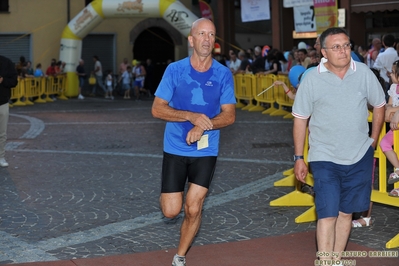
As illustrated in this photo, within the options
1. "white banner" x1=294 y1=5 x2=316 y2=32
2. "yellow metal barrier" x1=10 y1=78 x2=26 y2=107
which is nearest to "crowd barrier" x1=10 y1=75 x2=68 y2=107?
"yellow metal barrier" x1=10 y1=78 x2=26 y2=107

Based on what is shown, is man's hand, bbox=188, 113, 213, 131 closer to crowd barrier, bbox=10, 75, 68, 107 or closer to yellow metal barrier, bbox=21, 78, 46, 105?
crowd barrier, bbox=10, 75, 68, 107

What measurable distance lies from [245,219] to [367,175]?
269cm

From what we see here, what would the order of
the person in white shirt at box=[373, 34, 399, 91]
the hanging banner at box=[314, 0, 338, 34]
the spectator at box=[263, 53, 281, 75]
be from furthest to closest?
1. the spectator at box=[263, 53, 281, 75]
2. the hanging banner at box=[314, 0, 338, 34]
3. the person in white shirt at box=[373, 34, 399, 91]

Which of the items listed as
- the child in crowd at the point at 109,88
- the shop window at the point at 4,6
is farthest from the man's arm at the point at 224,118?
the shop window at the point at 4,6

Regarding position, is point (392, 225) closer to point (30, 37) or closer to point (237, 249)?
point (237, 249)

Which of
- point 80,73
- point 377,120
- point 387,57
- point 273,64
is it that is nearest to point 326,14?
point 273,64

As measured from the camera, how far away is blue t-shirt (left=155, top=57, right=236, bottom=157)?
19.4 feet

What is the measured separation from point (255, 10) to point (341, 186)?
2229 centimetres

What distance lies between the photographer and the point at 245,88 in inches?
924

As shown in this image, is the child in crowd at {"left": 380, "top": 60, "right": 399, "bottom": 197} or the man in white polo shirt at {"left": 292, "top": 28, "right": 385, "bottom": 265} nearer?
the man in white polo shirt at {"left": 292, "top": 28, "right": 385, "bottom": 265}

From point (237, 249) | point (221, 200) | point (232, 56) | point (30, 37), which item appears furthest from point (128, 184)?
point (30, 37)

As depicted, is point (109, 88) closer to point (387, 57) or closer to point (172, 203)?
point (387, 57)

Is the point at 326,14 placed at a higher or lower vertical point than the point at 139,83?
higher

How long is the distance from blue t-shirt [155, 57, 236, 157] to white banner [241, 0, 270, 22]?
68.9ft
